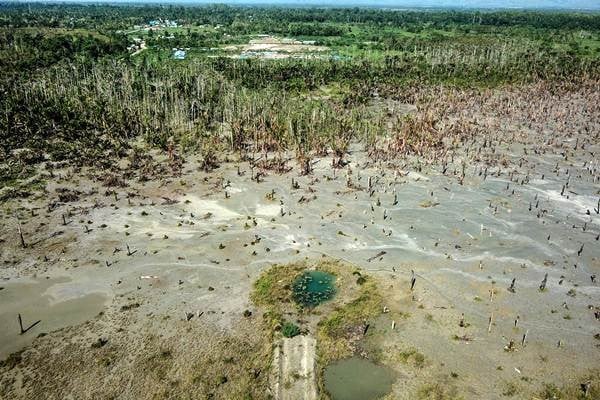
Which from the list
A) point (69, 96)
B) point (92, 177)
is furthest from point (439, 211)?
point (69, 96)

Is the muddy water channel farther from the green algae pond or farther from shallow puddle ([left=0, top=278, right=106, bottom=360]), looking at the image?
the green algae pond

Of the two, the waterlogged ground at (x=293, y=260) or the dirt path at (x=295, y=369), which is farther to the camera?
the waterlogged ground at (x=293, y=260)

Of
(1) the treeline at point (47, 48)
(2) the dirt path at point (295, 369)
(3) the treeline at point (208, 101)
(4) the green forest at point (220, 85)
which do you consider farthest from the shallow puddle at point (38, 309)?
(1) the treeline at point (47, 48)

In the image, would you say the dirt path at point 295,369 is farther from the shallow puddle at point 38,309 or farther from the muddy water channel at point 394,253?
the shallow puddle at point 38,309

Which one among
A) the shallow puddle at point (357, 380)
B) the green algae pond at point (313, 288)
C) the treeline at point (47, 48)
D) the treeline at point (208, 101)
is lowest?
the shallow puddle at point (357, 380)

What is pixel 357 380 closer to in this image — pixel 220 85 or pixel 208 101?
pixel 208 101

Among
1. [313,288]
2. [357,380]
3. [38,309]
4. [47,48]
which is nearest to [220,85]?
[47,48]

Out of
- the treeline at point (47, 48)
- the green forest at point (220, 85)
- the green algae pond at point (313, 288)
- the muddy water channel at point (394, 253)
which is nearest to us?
the muddy water channel at point (394, 253)
